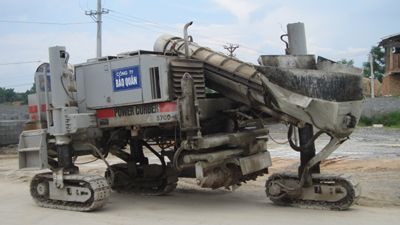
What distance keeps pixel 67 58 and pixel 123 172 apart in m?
3.15

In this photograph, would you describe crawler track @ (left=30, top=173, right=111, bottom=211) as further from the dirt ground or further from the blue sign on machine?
the blue sign on machine

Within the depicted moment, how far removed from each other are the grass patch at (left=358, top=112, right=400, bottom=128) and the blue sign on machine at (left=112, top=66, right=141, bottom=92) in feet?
72.2

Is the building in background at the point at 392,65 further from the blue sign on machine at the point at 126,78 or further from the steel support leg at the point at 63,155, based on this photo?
the steel support leg at the point at 63,155

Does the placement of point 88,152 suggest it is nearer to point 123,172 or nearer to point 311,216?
point 123,172

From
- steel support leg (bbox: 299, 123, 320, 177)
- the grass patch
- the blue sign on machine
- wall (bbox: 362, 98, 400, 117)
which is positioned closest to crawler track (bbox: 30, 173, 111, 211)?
the blue sign on machine

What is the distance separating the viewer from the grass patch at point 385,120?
2570 centimetres

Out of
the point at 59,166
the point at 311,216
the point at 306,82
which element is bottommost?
the point at 311,216

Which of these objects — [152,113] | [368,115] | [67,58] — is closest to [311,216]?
[152,113]

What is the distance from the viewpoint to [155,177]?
9.41m

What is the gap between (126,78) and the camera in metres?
7.72

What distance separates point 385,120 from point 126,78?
74.6 ft

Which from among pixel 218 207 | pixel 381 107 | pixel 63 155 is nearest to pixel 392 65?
pixel 381 107

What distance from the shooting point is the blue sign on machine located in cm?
760

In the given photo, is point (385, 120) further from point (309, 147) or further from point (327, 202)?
point (327, 202)
